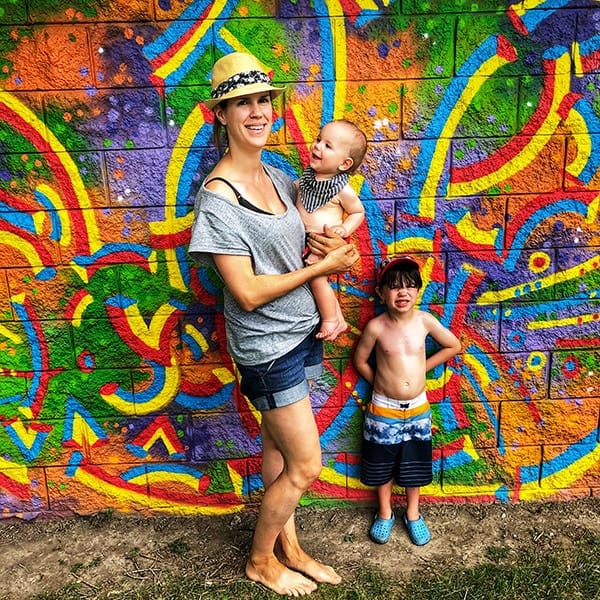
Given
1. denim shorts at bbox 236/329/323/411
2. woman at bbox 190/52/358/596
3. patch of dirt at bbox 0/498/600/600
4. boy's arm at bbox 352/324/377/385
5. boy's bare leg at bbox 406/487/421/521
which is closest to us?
woman at bbox 190/52/358/596

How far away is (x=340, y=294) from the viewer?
321 centimetres

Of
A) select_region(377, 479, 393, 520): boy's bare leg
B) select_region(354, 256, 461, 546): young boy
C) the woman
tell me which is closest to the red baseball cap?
select_region(354, 256, 461, 546): young boy

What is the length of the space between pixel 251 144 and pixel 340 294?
3.18 feet

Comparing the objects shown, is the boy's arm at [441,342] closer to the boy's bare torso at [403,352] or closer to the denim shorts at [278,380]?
the boy's bare torso at [403,352]

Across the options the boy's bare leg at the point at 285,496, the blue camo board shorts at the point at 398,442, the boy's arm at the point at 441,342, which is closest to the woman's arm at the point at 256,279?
the boy's bare leg at the point at 285,496

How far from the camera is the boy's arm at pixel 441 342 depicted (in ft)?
10.4

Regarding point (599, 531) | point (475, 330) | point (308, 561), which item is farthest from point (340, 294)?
point (599, 531)

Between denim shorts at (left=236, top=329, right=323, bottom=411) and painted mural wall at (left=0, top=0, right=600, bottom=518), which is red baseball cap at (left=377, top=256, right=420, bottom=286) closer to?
painted mural wall at (left=0, top=0, right=600, bottom=518)

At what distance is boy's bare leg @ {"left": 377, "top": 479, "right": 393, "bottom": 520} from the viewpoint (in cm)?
334

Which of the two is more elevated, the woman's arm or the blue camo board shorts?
the woman's arm

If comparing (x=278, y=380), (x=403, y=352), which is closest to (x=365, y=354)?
(x=403, y=352)

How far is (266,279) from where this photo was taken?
2.53 meters

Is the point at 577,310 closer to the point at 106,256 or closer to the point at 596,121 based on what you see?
the point at 596,121

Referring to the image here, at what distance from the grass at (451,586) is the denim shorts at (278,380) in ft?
2.96
